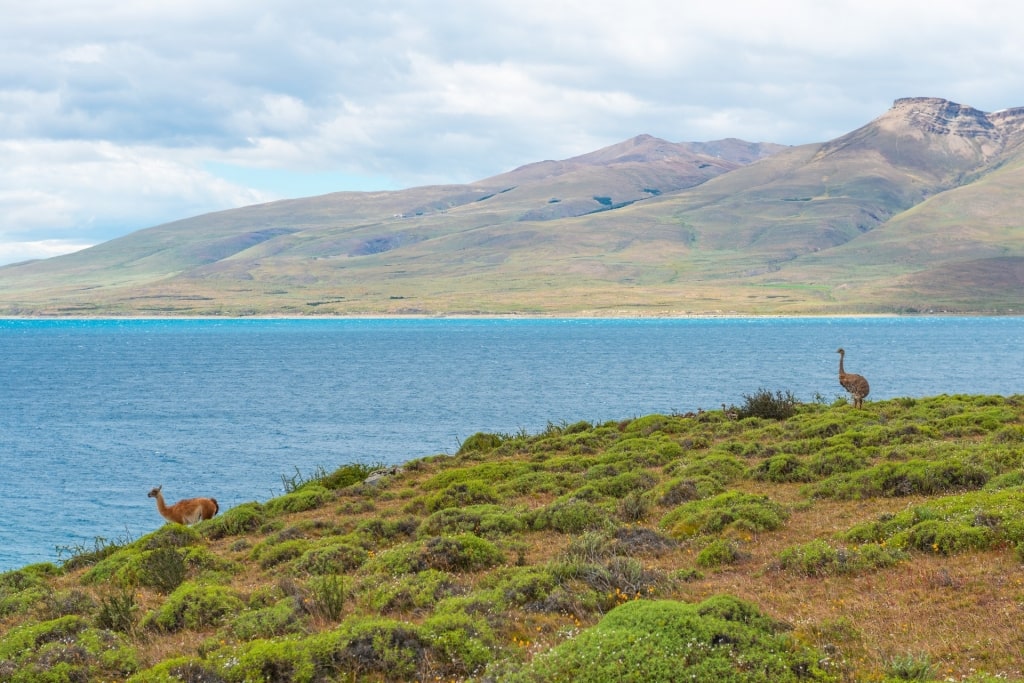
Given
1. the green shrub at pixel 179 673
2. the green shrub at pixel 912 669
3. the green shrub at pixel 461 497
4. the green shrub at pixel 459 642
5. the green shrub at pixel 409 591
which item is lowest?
the green shrub at pixel 461 497

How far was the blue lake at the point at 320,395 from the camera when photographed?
41.9 meters

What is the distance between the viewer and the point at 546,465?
24891 millimetres

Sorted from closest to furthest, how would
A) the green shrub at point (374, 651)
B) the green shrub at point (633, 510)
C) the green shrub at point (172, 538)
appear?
1. the green shrub at point (374, 651)
2. the green shrub at point (633, 510)
3. the green shrub at point (172, 538)

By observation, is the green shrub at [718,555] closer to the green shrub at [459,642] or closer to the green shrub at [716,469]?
the green shrub at [459,642]

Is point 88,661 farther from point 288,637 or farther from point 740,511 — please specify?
point 740,511

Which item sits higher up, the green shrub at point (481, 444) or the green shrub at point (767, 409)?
the green shrub at point (767, 409)

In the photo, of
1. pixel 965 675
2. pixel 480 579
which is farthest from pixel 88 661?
pixel 965 675

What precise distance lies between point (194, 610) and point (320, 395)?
227 feet

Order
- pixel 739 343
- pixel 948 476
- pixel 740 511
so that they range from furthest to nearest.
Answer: pixel 739 343 < pixel 948 476 < pixel 740 511

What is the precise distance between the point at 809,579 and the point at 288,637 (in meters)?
6.89

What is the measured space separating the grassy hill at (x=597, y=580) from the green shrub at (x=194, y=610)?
3 cm

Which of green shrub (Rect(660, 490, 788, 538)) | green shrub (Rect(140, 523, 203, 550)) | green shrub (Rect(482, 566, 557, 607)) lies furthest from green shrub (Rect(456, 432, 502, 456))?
green shrub (Rect(482, 566, 557, 607))

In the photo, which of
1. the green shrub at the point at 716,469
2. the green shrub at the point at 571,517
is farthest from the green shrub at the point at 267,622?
the green shrub at the point at 716,469

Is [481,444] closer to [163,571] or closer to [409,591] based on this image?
[163,571]
